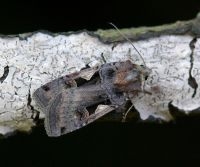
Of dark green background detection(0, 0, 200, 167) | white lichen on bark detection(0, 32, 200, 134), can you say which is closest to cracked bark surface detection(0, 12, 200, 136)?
white lichen on bark detection(0, 32, 200, 134)

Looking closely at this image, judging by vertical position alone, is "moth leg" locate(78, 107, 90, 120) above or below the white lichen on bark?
below

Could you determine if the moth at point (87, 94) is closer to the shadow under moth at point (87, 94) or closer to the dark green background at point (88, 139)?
the shadow under moth at point (87, 94)

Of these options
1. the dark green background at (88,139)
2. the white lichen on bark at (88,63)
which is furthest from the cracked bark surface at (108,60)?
the dark green background at (88,139)

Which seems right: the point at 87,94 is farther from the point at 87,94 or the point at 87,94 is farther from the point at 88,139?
the point at 88,139

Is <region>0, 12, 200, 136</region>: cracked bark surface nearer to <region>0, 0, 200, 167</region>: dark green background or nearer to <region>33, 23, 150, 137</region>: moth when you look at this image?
<region>33, 23, 150, 137</region>: moth

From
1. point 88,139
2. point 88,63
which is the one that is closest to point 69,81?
point 88,63

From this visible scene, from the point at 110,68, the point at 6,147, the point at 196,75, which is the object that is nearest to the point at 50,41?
the point at 110,68

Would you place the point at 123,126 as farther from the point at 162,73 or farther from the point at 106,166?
the point at 162,73
